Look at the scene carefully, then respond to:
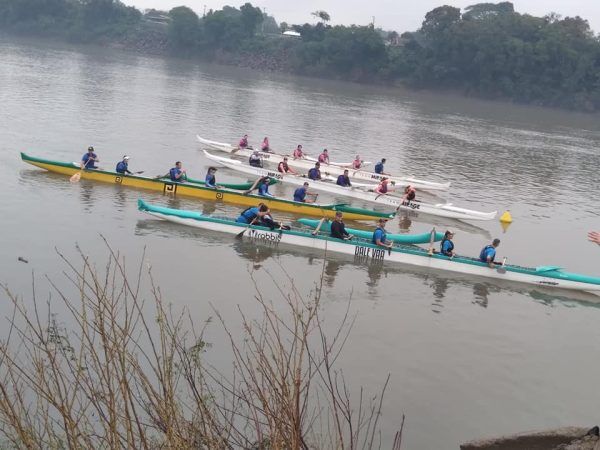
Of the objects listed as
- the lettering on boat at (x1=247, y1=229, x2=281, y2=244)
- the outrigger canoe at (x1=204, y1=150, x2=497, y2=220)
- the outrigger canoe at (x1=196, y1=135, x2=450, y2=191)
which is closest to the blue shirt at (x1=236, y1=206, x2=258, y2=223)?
the lettering on boat at (x1=247, y1=229, x2=281, y2=244)

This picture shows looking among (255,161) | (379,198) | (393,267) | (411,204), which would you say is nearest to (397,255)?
(393,267)

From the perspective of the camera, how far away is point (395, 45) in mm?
108438

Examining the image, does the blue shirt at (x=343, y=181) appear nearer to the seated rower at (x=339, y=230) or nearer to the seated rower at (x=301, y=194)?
the seated rower at (x=301, y=194)

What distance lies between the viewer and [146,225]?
19859mm

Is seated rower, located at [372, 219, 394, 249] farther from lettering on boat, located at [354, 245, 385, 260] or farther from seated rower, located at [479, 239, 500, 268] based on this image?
seated rower, located at [479, 239, 500, 268]

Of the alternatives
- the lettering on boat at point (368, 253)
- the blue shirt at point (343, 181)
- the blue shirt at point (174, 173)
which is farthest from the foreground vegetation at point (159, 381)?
the blue shirt at point (343, 181)

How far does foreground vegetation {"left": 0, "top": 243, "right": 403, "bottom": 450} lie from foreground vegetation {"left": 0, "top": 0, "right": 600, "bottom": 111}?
8726 centimetres

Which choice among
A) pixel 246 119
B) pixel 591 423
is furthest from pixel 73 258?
pixel 246 119

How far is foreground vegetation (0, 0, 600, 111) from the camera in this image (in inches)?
3625

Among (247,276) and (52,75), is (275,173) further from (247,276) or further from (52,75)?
(52,75)

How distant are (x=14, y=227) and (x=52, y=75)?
4548 cm

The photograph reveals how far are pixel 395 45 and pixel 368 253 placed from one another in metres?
95.4

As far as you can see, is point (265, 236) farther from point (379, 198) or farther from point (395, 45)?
point (395, 45)

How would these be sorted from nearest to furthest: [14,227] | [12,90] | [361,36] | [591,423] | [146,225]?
[591,423], [14,227], [146,225], [12,90], [361,36]
